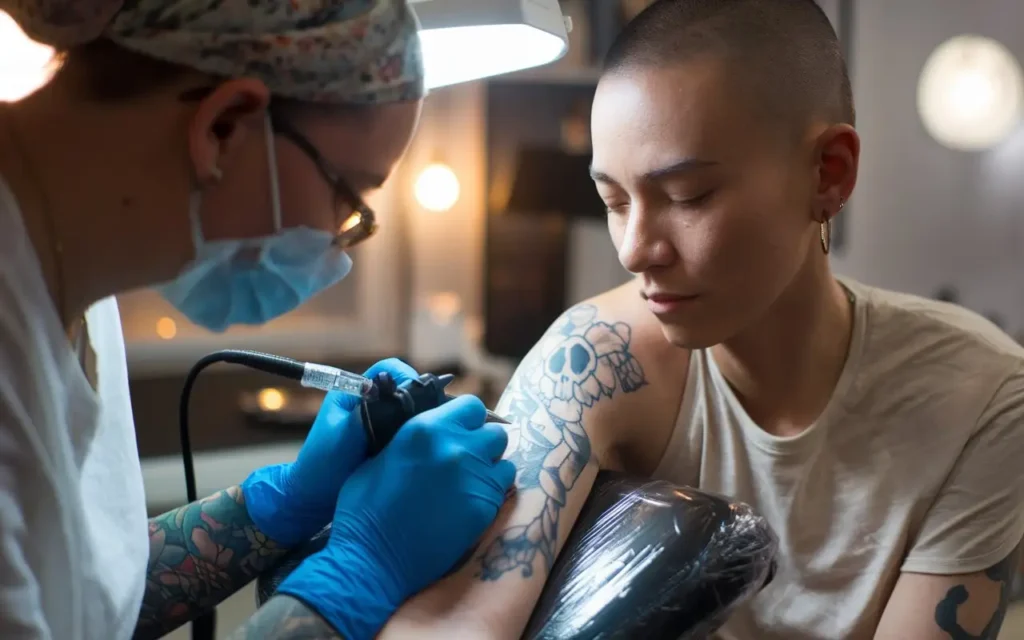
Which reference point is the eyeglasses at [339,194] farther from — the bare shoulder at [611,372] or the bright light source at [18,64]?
the bare shoulder at [611,372]

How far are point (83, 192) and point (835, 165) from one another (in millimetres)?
856

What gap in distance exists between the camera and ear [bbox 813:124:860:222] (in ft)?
3.60

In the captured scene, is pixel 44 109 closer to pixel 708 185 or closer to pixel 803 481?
pixel 708 185

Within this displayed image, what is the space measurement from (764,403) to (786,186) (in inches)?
12.2

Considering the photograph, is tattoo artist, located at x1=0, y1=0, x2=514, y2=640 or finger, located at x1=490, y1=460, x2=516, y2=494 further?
finger, located at x1=490, y1=460, x2=516, y2=494

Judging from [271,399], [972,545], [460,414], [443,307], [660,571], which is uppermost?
[460,414]

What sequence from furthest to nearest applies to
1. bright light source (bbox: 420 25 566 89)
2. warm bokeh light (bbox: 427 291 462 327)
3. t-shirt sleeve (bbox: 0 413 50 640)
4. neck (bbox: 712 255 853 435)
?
warm bokeh light (bbox: 427 291 462 327) < neck (bbox: 712 255 853 435) < bright light source (bbox: 420 25 566 89) < t-shirt sleeve (bbox: 0 413 50 640)

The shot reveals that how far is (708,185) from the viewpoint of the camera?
103cm

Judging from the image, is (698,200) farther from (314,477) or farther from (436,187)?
(436,187)

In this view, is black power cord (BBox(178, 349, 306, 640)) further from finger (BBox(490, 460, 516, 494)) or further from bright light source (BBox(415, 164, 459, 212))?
bright light source (BBox(415, 164, 459, 212))

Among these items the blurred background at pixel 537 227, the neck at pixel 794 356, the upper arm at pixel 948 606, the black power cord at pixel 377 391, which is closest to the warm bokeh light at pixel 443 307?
the blurred background at pixel 537 227

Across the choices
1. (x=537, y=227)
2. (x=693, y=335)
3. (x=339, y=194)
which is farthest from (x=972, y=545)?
(x=537, y=227)

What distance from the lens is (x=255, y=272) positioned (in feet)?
2.86

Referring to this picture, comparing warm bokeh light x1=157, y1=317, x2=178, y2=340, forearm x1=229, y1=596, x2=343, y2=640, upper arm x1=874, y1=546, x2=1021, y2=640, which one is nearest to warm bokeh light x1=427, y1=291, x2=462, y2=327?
warm bokeh light x1=157, y1=317, x2=178, y2=340
